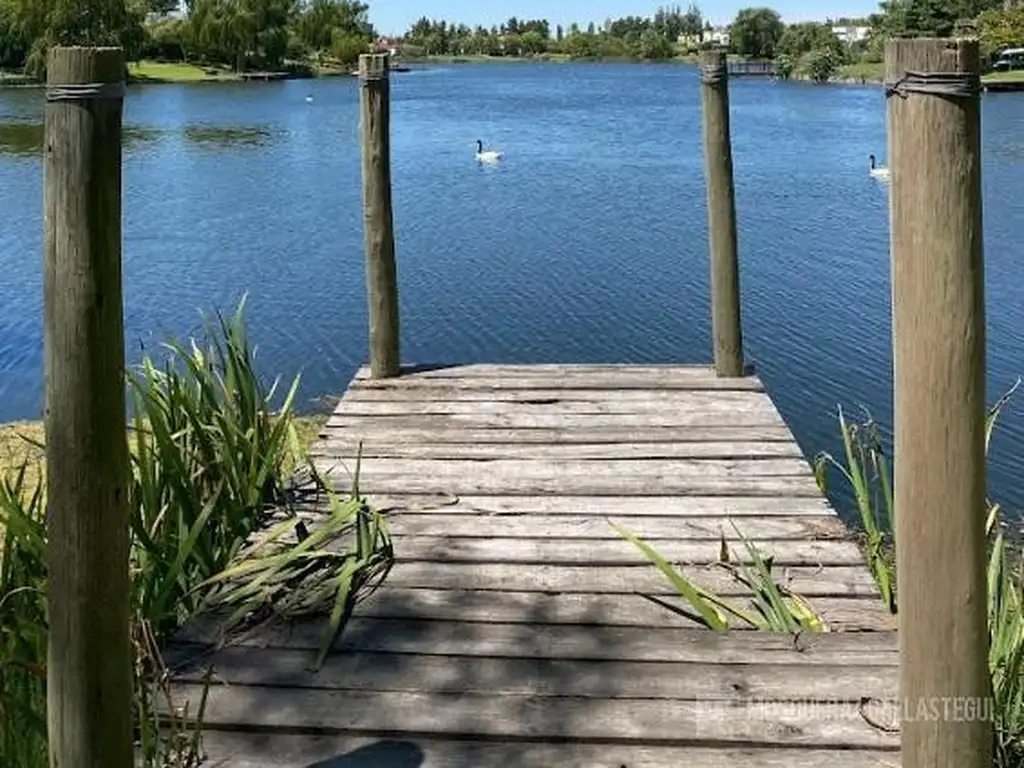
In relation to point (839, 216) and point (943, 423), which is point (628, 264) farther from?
point (943, 423)

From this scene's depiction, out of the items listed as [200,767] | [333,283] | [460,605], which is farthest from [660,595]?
[333,283]

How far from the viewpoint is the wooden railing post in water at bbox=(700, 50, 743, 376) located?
510 centimetres

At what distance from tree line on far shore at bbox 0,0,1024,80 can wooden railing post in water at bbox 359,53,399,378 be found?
15.4 meters

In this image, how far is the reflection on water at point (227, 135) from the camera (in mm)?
28281

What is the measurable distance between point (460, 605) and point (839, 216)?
14.3 m

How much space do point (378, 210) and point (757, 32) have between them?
82.4 m

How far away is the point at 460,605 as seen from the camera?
3.17 meters

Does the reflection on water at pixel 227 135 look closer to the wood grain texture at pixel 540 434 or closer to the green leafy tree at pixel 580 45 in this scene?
the wood grain texture at pixel 540 434

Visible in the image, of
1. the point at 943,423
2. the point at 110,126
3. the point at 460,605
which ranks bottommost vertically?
the point at 460,605

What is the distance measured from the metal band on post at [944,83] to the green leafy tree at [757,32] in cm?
8355

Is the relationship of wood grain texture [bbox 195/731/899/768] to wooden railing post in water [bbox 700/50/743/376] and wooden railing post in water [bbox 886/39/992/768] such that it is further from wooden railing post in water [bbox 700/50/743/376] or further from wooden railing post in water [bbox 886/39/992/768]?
wooden railing post in water [bbox 700/50/743/376]

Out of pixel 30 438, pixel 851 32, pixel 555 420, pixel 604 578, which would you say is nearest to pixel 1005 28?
pixel 851 32

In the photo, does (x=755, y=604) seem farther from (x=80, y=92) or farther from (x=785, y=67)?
(x=785, y=67)

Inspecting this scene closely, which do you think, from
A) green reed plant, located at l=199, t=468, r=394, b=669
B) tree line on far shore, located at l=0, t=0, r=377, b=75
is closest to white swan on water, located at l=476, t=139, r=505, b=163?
green reed plant, located at l=199, t=468, r=394, b=669
